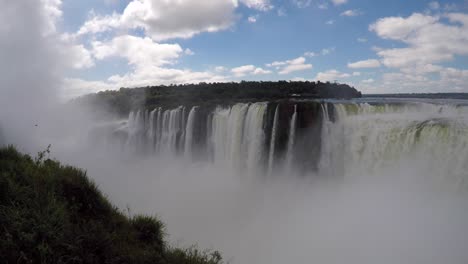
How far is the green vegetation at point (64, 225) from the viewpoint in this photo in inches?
119

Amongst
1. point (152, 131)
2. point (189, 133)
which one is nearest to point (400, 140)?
point (189, 133)

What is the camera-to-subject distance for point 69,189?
4531 millimetres

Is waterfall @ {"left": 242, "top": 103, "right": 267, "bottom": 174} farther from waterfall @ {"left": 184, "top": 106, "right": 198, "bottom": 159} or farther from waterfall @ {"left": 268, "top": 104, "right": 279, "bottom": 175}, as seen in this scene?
waterfall @ {"left": 184, "top": 106, "right": 198, "bottom": 159}

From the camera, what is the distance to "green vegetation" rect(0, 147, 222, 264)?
3012mm

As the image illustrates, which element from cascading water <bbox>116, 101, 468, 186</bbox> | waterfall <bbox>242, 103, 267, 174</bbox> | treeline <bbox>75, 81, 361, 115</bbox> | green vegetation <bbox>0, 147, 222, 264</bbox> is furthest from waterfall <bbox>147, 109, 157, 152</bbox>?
green vegetation <bbox>0, 147, 222, 264</bbox>

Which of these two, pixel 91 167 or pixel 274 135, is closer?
pixel 274 135

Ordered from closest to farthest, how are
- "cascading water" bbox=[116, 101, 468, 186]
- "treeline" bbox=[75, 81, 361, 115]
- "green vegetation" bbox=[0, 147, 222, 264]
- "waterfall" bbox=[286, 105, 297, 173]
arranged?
"green vegetation" bbox=[0, 147, 222, 264] < "cascading water" bbox=[116, 101, 468, 186] < "waterfall" bbox=[286, 105, 297, 173] < "treeline" bbox=[75, 81, 361, 115]

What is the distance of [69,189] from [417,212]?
1057 centimetres

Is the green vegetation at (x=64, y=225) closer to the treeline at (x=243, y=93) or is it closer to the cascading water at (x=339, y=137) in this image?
the cascading water at (x=339, y=137)

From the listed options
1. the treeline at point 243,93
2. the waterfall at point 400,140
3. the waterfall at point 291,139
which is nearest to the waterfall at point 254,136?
the waterfall at point 291,139

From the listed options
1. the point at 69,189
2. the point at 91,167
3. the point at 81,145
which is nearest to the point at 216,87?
the point at 81,145

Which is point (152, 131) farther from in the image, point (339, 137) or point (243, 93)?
point (243, 93)

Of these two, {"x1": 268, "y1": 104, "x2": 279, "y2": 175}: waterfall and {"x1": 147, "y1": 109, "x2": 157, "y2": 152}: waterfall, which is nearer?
{"x1": 268, "y1": 104, "x2": 279, "y2": 175}: waterfall

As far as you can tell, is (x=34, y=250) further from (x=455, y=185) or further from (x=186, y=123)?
(x=186, y=123)
